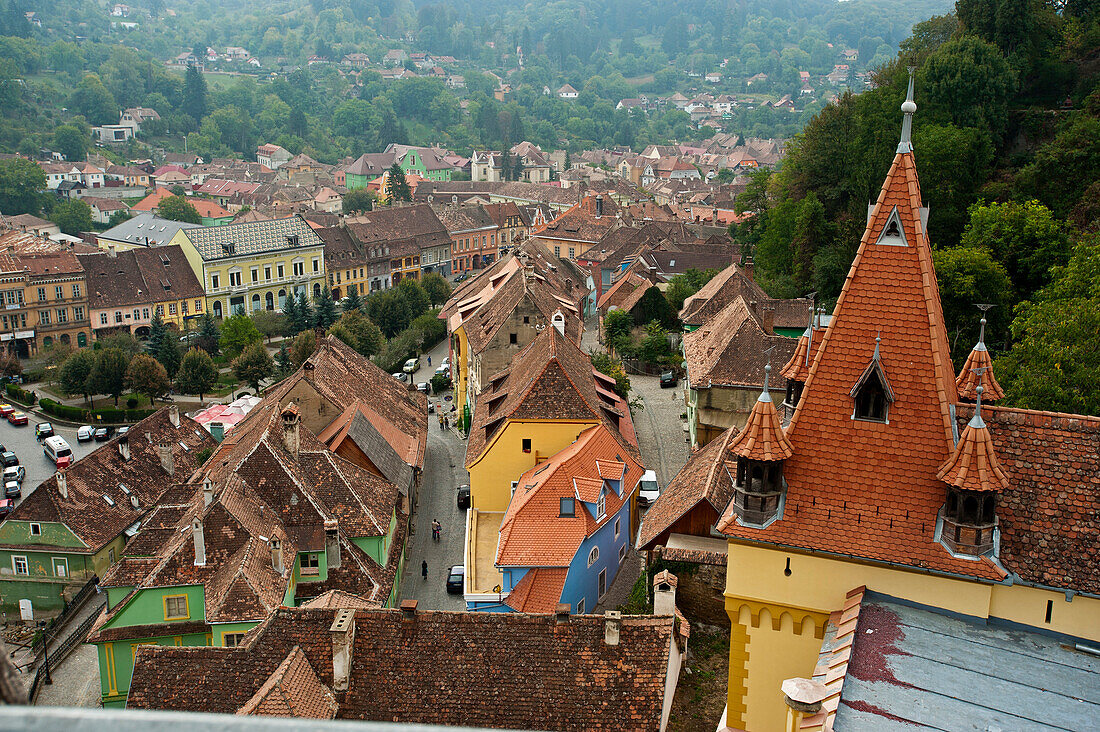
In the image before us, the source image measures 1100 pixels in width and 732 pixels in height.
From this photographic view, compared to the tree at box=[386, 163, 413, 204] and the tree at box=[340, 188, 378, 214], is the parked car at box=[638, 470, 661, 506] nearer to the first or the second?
the tree at box=[340, 188, 378, 214]

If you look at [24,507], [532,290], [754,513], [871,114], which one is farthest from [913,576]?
[871,114]

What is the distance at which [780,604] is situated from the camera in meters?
21.5

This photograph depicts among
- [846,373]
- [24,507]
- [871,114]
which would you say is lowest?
[24,507]

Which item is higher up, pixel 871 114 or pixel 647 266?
pixel 871 114

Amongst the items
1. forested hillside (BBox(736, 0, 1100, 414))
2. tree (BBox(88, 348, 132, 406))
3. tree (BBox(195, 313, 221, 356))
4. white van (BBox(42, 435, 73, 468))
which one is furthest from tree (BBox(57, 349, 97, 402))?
forested hillside (BBox(736, 0, 1100, 414))

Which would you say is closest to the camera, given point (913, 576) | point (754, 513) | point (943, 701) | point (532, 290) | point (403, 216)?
point (943, 701)

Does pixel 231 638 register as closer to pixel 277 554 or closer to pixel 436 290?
pixel 277 554

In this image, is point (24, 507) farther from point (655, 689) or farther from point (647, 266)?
point (647, 266)

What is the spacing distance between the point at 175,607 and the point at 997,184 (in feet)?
150

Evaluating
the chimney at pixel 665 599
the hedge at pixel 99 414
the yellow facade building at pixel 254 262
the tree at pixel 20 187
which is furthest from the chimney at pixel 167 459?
the tree at pixel 20 187

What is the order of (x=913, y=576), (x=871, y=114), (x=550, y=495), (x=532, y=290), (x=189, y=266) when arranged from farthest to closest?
1. (x=189, y=266)
2. (x=871, y=114)
3. (x=532, y=290)
4. (x=550, y=495)
5. (x=913, y=576)

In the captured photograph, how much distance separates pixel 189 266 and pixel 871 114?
7302 centimetres

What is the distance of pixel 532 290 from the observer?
5759 cm

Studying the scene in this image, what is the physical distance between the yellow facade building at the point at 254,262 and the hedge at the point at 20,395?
86.6 feet
